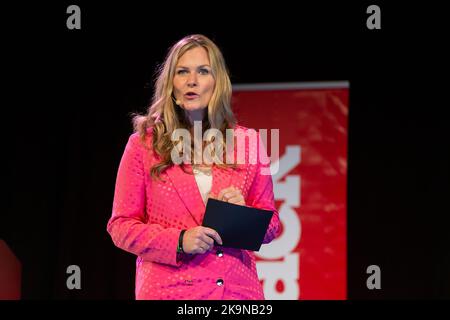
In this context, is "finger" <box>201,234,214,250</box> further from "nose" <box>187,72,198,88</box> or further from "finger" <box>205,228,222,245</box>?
"nose" <box>187,72,198,88</box>

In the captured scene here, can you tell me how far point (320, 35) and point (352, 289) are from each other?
1.53m

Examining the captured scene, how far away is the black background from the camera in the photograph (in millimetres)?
4238

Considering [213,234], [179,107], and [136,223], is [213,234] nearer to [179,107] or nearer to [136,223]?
[136,223]

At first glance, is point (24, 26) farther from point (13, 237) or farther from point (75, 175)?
point (13, 237)

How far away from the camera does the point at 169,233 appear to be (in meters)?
2.10

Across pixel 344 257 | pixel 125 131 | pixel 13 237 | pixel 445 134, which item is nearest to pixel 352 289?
pixel 344 257

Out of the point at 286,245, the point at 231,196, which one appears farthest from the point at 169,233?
the point at 286,245

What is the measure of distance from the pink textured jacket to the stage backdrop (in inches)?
88.5

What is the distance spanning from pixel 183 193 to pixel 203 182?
90 millimetres

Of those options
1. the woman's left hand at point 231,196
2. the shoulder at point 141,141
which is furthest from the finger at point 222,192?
the shoulder at point 141,141

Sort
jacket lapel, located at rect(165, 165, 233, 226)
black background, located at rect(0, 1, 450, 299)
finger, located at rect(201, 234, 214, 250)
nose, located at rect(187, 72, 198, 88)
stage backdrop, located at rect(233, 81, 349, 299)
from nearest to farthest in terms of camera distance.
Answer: finger, located at rect(201, 234, 214, 250), jacket lapel, located at rect(165, 165, 233, 226), nose, located at rect(187, 72, 198, 88), black background, located at rect(0, 1, 450, 299), stage backdrop, located at rect(233, 81, 349, 299)

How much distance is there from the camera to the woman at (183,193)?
2105mm

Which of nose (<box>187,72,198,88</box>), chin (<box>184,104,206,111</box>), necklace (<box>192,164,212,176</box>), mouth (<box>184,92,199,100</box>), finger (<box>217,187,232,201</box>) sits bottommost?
finger (<box>217,187,232,201</box>)

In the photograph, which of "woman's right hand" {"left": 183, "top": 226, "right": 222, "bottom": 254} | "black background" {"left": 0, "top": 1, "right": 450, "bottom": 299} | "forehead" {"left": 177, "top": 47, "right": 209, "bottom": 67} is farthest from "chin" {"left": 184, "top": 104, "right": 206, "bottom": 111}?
"black background" {"left": 0, "top": 1, "right": 450, "bottom": 299}
